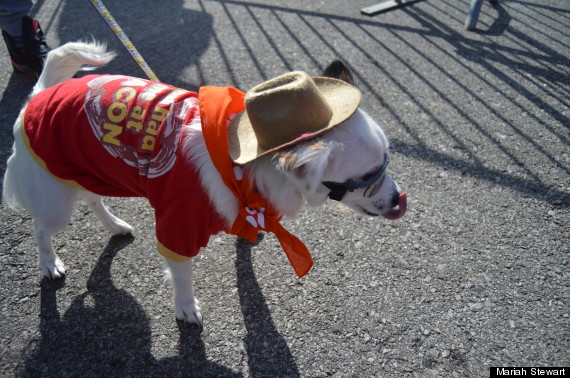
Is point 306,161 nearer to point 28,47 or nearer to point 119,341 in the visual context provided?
point 119,341

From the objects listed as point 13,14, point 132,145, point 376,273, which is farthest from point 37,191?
point 13,14

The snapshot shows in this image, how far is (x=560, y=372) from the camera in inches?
82.7

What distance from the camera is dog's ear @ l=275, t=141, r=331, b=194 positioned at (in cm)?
158

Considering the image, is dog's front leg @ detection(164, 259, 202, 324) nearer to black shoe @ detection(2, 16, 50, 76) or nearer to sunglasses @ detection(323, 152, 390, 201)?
sunglasses @ detection(323, 152, 390, 201)

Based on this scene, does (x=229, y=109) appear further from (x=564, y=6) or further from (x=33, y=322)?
(x=564, y=6)

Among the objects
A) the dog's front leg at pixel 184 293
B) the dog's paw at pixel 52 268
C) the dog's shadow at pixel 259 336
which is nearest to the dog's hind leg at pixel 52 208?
the dog's paw at pixel 52 268

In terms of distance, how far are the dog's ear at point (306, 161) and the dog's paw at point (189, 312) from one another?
1.11 m

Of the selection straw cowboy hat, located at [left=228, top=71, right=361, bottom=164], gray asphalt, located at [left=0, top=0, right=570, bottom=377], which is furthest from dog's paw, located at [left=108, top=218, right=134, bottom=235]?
straw cowboy hat, located at [left=228, top=71, right=361, bottom=164]

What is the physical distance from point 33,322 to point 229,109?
1716 mm

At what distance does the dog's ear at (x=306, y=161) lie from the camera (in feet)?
5.19

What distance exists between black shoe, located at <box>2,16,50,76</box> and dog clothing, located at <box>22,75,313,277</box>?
89.4 inches

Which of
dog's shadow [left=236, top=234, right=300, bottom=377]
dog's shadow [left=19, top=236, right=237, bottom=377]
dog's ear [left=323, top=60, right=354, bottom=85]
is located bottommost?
dog's shadow [left=19, top=236, right=237, bottom=377]

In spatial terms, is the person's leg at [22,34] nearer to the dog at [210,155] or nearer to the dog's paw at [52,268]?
the dog at [210,155]

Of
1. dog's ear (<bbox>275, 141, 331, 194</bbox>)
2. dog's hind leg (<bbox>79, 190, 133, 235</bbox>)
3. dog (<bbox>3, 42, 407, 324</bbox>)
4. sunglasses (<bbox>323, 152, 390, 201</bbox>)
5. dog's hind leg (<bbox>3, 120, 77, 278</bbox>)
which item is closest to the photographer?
dog's ear (<bbox>275, 141, 331, 194</bbox>)
